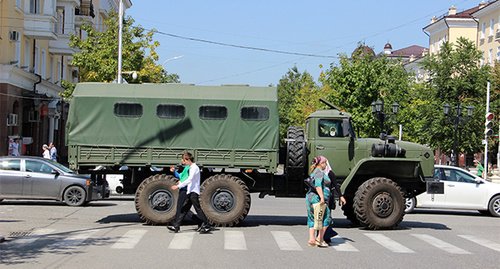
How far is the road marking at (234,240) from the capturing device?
1156cm

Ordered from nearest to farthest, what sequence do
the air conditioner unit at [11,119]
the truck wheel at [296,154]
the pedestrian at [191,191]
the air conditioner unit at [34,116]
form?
the pedestrian at [191,191] < the truck wheel at [296,154] < the air conditioner unit at [11,119] < the air conditioner unit at [34,116]

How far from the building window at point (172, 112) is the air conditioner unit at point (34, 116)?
79.9ft

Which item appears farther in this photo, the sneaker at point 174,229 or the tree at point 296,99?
the tree at point 296,99

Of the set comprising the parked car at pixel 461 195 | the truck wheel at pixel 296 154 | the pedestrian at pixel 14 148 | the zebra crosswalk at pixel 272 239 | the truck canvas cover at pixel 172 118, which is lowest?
the zebra crosswalk at pixel 272 239

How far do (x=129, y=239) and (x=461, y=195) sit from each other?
11232 millimetres

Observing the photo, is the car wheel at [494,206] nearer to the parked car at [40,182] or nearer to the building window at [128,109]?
the building window at [128,109]

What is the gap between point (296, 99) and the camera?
226 feet

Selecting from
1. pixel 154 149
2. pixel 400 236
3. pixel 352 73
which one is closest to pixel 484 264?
pixel 400 236

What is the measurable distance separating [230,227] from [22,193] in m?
7.19

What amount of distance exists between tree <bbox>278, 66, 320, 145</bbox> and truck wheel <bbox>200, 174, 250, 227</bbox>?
40614 mm

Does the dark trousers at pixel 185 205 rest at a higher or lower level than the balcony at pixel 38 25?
lower

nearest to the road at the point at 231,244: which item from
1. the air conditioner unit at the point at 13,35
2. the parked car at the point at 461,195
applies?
the parked car at the point at 461,195

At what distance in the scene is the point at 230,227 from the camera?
14531mm

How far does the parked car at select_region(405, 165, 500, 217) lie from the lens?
19.2m
